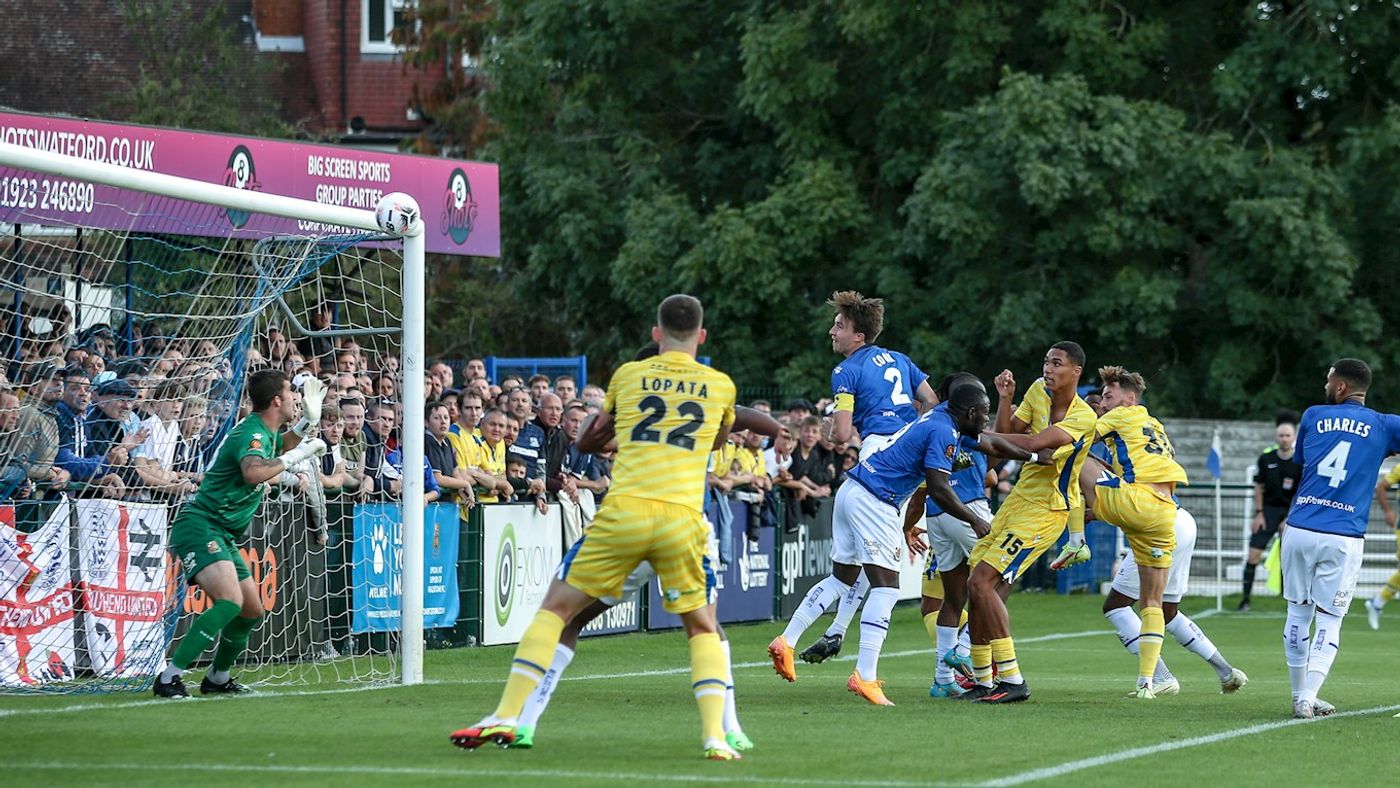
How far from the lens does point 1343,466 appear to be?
11.6 m

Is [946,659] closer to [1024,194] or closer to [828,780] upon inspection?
[828,780]

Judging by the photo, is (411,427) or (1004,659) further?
(411,427)

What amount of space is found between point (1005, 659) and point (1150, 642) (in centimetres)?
157

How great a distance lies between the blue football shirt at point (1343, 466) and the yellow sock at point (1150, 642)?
1.65m

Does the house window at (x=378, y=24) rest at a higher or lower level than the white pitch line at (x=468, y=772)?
higher

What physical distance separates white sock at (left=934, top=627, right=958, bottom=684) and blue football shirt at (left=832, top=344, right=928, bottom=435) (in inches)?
54.7

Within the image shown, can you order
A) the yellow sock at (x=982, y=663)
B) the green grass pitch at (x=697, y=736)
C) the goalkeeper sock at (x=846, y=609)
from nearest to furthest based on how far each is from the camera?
the green grass pitch at (x=697, y=736) < the yellow sock at (x=982, y=663) < the goalkeeper sock at (x=846, y=609)

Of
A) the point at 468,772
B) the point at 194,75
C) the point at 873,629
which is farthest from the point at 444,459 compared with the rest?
the point at 194,75

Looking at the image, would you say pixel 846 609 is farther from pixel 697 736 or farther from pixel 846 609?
pixel 697 736

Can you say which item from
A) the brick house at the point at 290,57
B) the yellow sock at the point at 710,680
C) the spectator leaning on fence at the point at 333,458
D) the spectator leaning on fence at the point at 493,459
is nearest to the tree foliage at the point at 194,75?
the brick house at the point at 290,57

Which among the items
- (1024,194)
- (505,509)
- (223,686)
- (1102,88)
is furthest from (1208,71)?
(223,686)

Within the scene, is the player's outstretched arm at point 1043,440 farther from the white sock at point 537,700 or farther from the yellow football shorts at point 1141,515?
the white sock at point 537,700

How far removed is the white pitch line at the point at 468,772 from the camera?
8.34 metres

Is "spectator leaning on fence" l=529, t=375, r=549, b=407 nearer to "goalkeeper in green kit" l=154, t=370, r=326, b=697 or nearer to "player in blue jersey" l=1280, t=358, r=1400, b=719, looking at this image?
"goalkeeper in green kit" l=154, t=370, r=326, b=697
